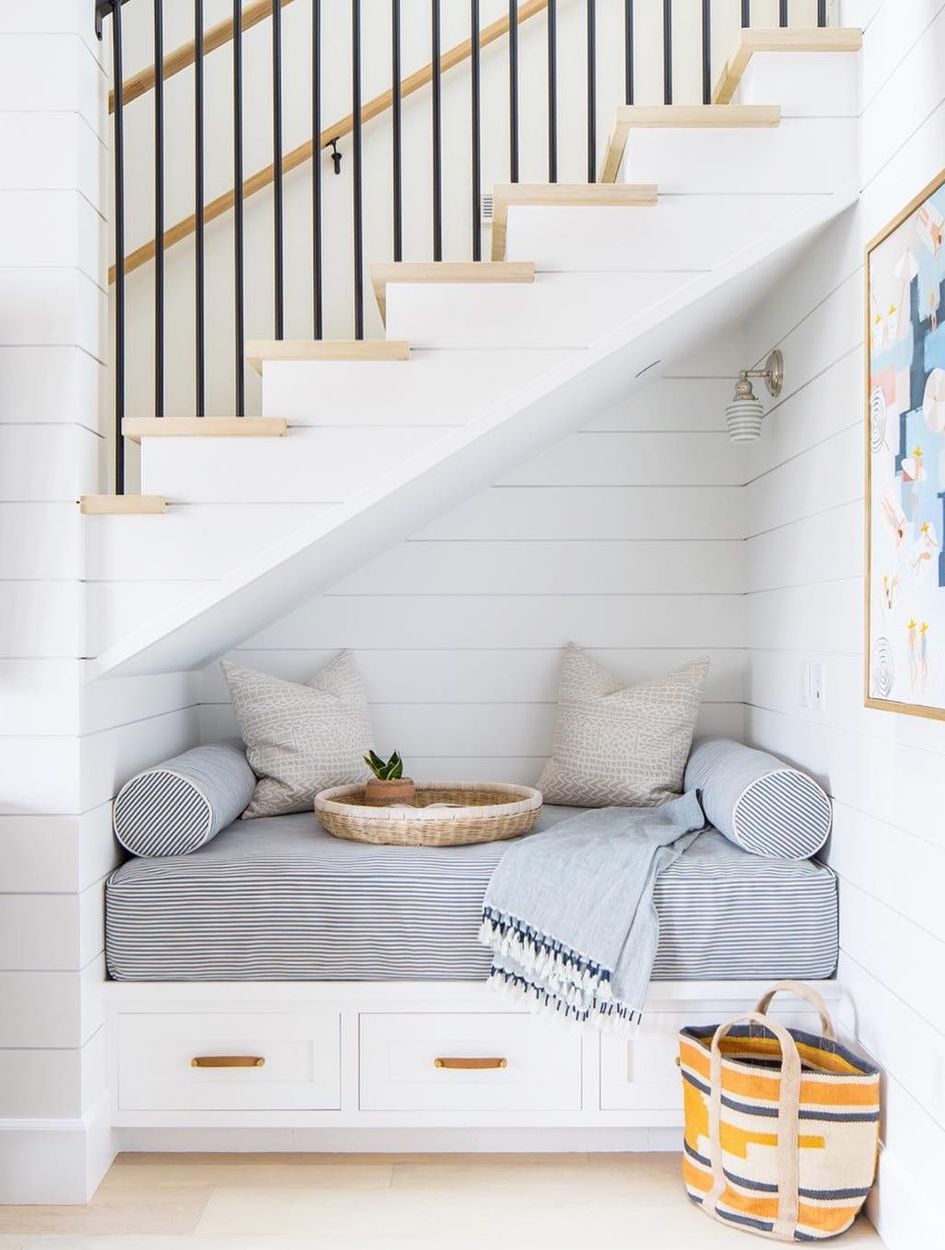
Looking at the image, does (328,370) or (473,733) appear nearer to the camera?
(328,370)

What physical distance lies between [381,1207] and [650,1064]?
1.95 ft

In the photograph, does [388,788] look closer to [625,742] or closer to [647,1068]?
[625,742]

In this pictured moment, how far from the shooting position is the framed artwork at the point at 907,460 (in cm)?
164

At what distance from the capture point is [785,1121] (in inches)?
73.9

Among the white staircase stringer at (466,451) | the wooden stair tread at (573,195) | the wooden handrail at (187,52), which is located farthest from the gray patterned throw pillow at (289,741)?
the wooden handrail at (187,52)

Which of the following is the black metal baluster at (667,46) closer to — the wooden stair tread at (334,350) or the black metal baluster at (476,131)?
the black metal baluster at (476,131)

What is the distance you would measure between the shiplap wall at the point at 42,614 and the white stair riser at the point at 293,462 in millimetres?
222

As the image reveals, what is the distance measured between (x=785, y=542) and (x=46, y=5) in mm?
1955

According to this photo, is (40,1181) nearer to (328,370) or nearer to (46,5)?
(328,370)

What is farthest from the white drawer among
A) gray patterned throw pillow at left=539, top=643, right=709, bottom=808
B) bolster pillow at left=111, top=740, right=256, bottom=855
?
bolster pillow at left=111, top=740, right=256, bottom=855

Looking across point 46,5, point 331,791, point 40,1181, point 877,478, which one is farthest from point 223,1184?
point 46,5

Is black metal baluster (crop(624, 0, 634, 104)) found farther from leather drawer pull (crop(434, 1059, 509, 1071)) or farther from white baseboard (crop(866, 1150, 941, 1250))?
white baseboard (crop(866, 1150, 941, 1250))

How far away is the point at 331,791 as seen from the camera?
258 cm

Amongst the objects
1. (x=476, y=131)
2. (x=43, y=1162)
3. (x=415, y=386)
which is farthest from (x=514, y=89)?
(x=43, y=1162)
